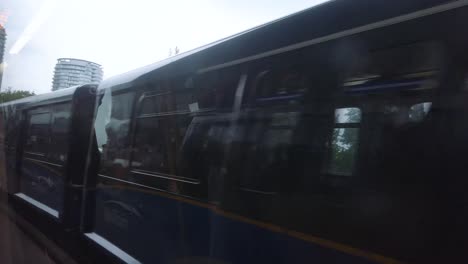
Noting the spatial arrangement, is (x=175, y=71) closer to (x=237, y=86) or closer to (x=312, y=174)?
(x=237, y=86)

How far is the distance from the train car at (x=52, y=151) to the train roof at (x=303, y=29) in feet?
10.6

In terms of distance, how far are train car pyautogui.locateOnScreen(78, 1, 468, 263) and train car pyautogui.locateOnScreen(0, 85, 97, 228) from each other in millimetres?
2947

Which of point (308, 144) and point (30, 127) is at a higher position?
point (30, 127)

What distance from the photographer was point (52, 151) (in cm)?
776

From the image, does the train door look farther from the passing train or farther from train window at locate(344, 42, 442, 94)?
train window at locate(344, 42, 442, 94)

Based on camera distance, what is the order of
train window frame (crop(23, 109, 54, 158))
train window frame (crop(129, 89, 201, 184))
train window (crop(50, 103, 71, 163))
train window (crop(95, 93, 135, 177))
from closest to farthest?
1. train window frame (crop(129, 89, 201, 184))
2. train window (crop(95, 93, 135, 177))
3. train window (crop(50, 103, 71, 163))
4. train window frame (crop(23, 109, 54, 158))

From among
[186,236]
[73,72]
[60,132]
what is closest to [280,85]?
[186,236]

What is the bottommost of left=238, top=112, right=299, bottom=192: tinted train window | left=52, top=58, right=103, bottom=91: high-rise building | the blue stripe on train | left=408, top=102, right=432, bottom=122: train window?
the blue stripe on train

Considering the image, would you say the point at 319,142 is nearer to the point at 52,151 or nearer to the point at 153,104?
the point at 153,104

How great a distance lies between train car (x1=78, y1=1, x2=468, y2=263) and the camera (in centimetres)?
196

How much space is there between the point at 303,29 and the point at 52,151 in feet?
20.8

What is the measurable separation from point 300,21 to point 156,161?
2182 millimetres

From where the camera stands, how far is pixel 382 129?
2.20 m

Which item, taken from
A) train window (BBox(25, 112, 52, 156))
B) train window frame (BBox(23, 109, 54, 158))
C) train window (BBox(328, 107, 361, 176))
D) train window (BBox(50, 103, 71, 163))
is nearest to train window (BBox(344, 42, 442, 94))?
train window (BBox(328, 107, 361, 176))
